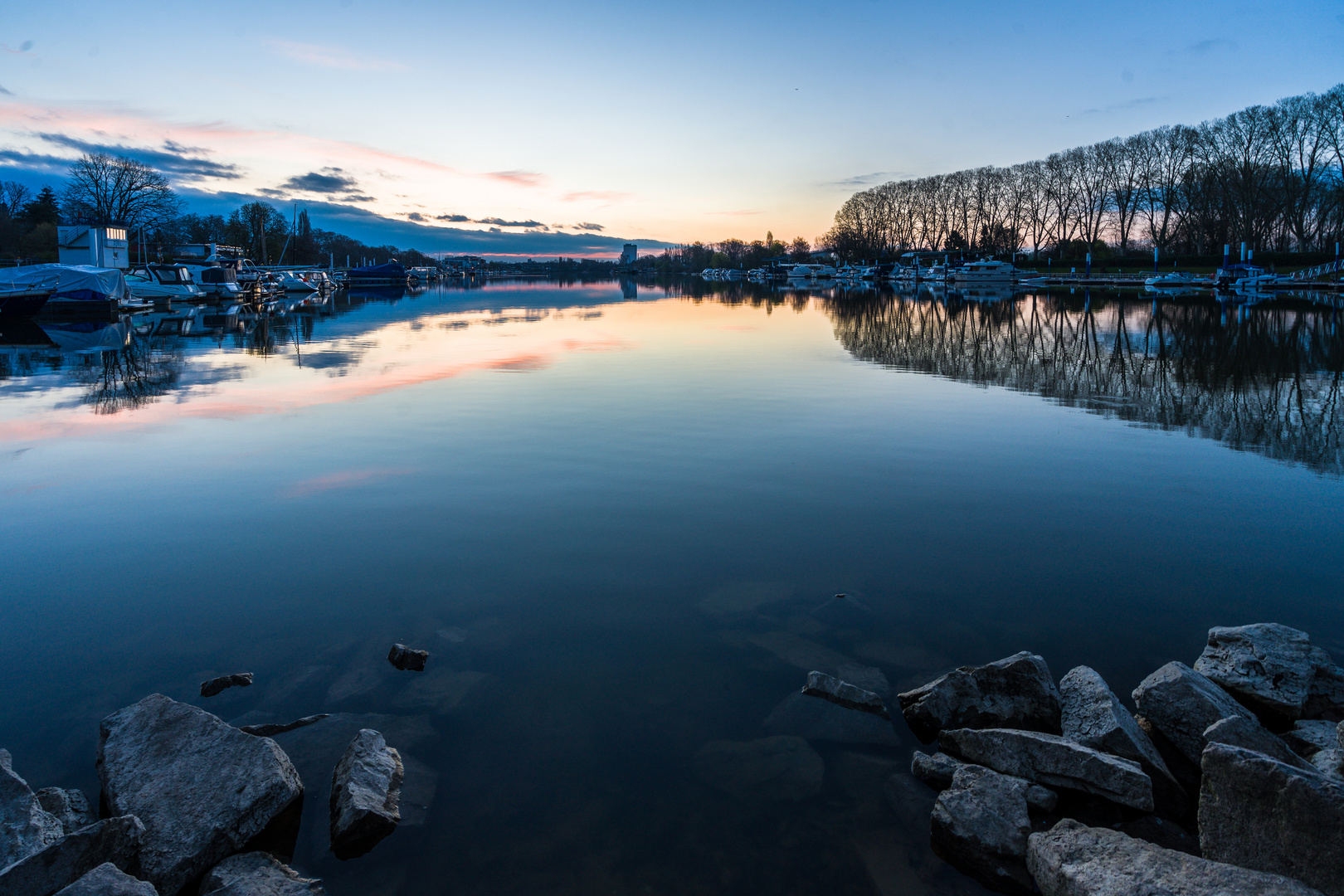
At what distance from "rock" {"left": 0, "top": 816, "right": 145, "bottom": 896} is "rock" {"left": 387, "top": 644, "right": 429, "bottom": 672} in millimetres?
2201

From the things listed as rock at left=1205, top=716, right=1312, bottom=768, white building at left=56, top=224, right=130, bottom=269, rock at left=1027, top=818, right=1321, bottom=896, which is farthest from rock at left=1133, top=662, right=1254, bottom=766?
white building at left=56, top=224, right=130, bottom=269

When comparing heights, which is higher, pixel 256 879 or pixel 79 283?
pixel 79 283

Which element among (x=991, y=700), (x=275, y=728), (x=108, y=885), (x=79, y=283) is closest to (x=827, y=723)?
(x=991, y=700)

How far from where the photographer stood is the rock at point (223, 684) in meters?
5.74

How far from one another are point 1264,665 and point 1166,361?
2222 cm

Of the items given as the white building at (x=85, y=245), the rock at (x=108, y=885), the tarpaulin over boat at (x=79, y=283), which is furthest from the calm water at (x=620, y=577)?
the white building at (x=85, y=245)

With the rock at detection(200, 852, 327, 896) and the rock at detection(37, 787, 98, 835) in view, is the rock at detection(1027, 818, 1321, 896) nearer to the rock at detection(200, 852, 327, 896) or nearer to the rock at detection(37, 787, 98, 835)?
the rock at detection(200, 852, 327, 896)

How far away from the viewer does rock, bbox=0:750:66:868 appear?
12.7 ft

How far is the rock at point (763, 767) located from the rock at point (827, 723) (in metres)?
0.12

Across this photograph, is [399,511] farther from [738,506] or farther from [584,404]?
[584,404]

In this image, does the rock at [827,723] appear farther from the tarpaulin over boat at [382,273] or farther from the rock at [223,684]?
the tarpaulin over boat at [382,273]

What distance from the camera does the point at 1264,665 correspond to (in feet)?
18.0

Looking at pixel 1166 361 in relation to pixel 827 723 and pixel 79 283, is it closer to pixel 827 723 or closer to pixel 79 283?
pixel 827 723

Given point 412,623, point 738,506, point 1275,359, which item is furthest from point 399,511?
point 1275,359
